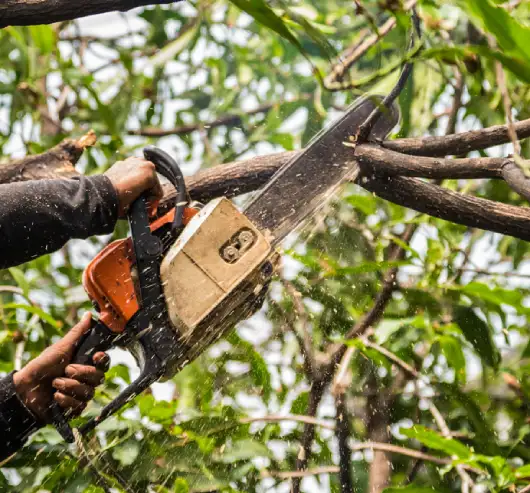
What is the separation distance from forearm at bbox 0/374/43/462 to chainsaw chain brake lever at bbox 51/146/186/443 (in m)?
0.10

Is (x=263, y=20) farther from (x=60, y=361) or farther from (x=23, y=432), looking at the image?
(x=23, y=432)

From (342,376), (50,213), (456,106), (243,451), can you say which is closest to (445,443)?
(342,376)

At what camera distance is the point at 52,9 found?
4.37 feet

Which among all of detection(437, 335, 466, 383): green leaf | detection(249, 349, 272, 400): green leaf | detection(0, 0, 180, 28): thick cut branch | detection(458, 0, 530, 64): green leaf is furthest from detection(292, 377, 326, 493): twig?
detection(458, 0, 530, 64): green leaf

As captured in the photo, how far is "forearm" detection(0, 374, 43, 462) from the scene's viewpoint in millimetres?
1742

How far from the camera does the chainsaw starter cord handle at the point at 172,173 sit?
5.47 feet

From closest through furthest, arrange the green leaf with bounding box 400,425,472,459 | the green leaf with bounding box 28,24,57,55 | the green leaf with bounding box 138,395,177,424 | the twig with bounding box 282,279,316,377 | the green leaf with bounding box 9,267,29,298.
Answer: the green leaf with bounding box 400,425,472,459, the green leaf with bounding box 138,395,177,424, the twig with bounding box 282,279,316,377, the green leaf with bounding box 9,267,29,298, the green leaf with bounding box 28,24,57,55

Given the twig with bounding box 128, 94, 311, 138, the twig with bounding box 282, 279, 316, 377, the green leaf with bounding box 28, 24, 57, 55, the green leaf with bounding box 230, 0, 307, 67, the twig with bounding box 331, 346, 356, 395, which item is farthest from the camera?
the twig with bounding box 128, 94, 311, 138

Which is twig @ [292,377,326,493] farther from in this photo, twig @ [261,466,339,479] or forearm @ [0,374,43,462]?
forearm @ [0,374,43,462]

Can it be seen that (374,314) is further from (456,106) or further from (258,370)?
(456,106)

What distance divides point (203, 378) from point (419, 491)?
844mm

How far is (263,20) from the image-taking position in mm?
911

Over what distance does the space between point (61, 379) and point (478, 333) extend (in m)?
1.23

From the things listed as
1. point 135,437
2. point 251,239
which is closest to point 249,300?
point 251,239
